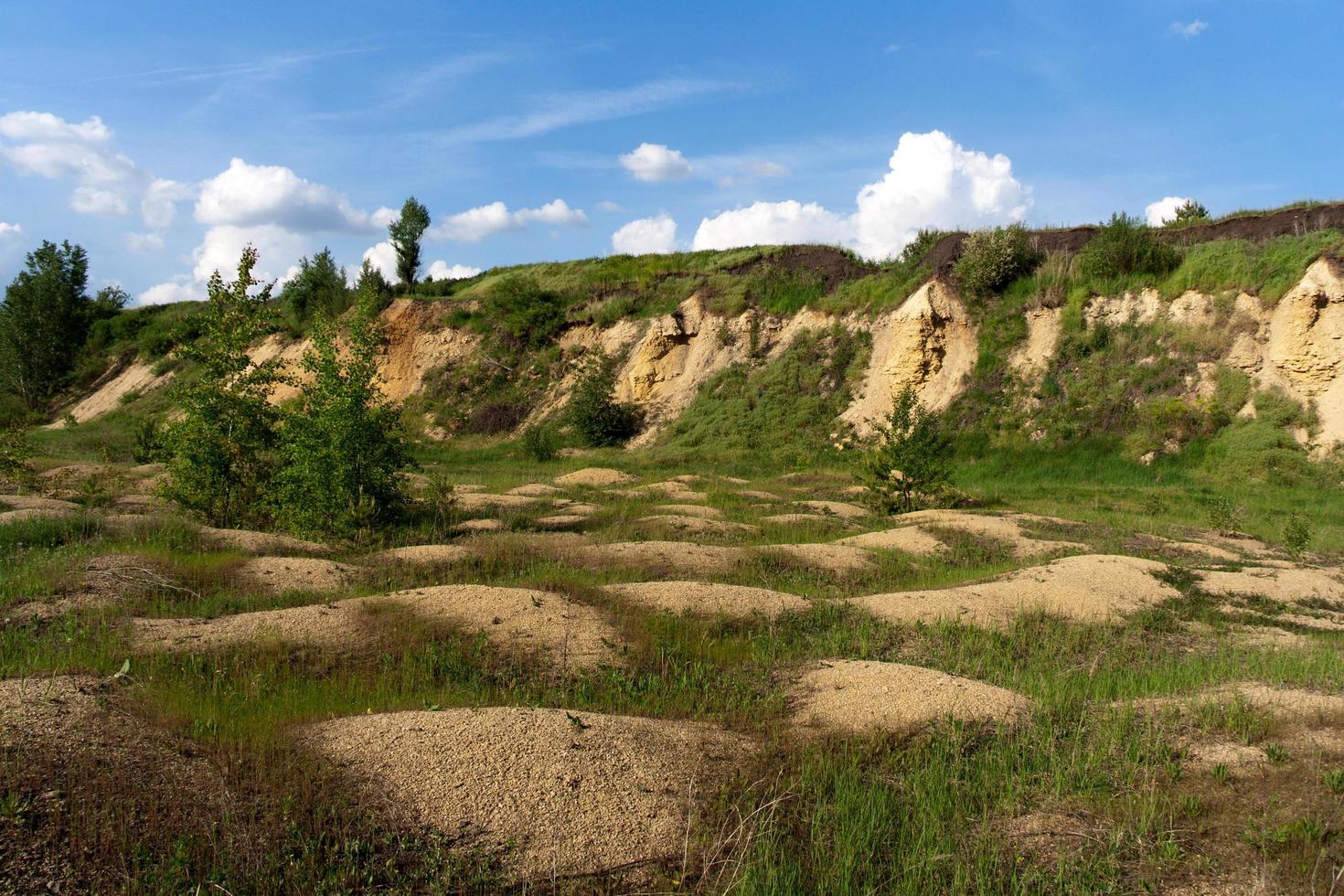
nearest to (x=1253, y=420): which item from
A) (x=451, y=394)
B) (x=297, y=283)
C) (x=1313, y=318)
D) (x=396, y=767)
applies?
(x=1313, y=318)

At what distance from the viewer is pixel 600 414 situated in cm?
3381

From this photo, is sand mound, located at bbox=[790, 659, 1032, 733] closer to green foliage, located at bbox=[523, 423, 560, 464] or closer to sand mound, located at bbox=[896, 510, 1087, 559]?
sand mound, located at bbox=[896, 510, 1087, 559]

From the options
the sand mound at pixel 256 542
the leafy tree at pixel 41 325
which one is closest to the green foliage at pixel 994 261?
the sand mound at pixel 256 542

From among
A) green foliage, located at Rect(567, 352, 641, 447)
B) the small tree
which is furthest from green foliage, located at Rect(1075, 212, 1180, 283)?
green foliage, located at Rect(567, 352, 641, 447)

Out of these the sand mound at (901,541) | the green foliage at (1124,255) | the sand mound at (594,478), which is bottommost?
the sand mound at (901,541)

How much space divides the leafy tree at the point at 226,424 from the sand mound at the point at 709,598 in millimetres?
7408

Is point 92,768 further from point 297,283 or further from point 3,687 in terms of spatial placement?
point 297,283

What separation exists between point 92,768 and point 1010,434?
25810mm

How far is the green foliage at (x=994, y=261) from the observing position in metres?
30.1

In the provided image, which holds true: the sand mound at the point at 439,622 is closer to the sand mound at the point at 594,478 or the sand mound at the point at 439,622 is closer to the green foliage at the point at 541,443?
the sand mound at the point at 594,478

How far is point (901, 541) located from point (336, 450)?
8.72 meters

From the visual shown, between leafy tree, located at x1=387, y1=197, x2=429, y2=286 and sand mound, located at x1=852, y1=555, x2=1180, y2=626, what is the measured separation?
4097cm

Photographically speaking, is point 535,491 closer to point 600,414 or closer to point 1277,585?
point 1277,585

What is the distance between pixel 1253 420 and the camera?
23078 millimetres
